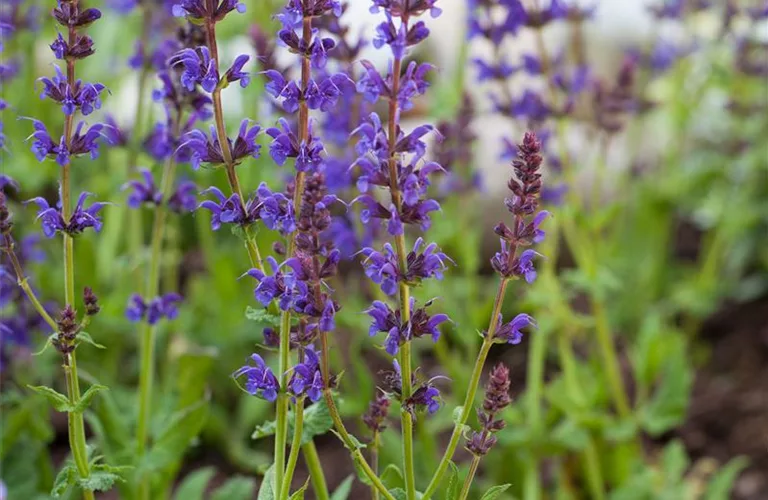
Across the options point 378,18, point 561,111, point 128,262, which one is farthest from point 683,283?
point 128,262

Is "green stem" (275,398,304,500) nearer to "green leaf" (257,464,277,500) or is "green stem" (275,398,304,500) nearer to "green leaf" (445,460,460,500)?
"green leaf" (257,464,277,500)

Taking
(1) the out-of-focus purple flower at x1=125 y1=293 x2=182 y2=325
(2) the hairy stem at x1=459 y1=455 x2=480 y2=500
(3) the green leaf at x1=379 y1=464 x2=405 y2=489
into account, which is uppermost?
(1) the out-of-focus purple flower at x1=125 y1=293 x2=182 y2=325

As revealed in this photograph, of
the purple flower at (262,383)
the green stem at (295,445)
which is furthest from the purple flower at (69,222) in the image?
the green stem at (295,445)

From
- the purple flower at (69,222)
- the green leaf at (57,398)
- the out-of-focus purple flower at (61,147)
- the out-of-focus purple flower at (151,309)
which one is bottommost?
the out-of-focus purple flower at (151,309)

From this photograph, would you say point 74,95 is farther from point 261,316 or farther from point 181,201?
point 181,201

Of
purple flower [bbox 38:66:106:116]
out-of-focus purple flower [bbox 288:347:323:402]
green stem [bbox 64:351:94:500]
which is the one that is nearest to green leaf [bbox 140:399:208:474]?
green stem [bbox 64:351:94:500]

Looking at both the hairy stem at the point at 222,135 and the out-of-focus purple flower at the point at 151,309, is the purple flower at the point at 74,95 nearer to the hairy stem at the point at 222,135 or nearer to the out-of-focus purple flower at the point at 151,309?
the hairy stem at the point at 222,135
